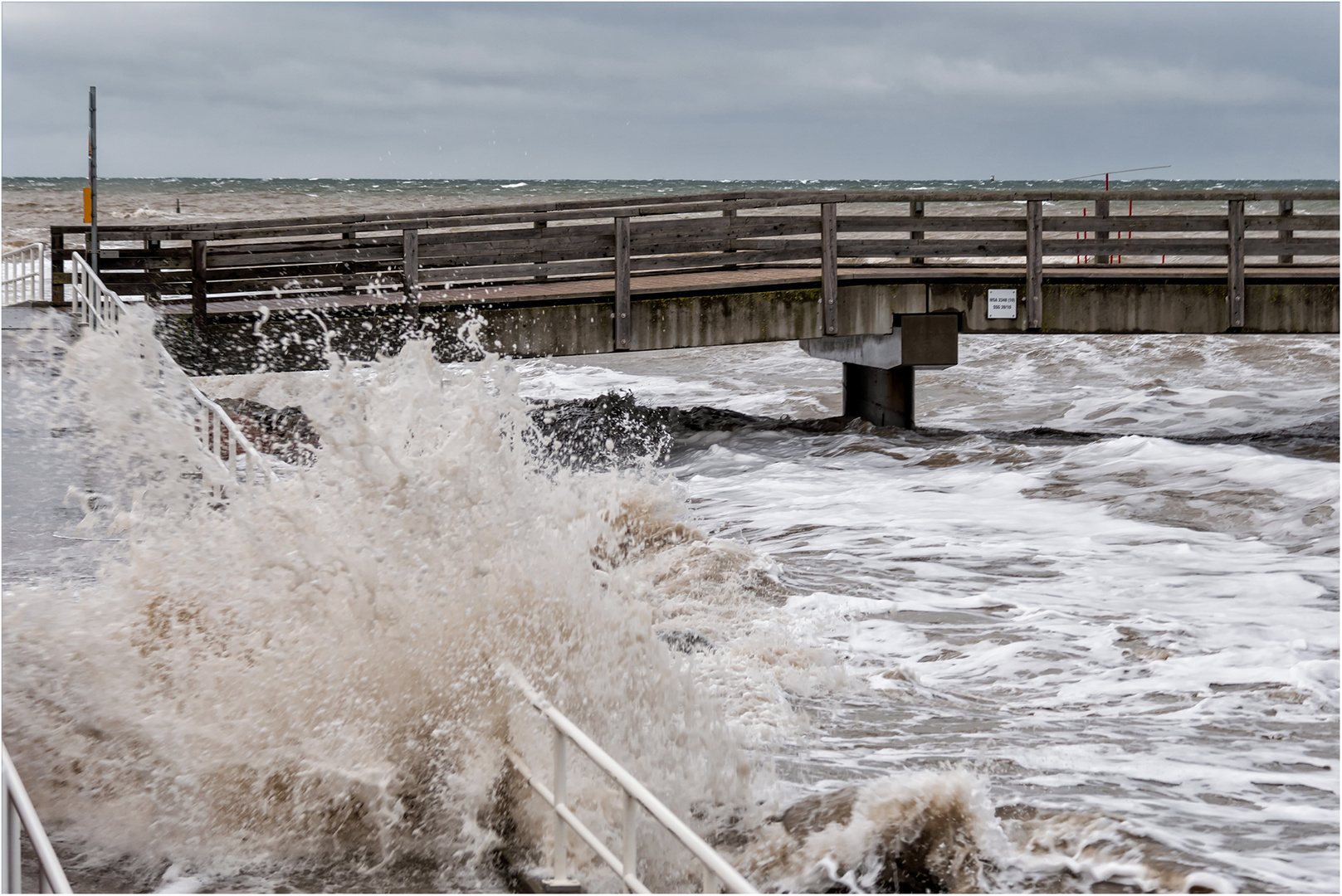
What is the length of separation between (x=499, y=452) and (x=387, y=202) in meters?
65.9

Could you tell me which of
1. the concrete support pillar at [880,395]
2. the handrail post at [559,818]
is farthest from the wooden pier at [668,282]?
the handrail post at [559,818]

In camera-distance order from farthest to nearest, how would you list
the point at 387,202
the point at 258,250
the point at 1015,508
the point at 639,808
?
the point at 387,202
the point at 258,250
the point at 1015,508
the point at 639,808

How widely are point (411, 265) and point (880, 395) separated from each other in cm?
600

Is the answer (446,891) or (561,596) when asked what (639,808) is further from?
(561,596)

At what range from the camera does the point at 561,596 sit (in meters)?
5.74

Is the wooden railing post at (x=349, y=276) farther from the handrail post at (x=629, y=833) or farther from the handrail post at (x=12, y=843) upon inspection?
the handrail post at (x=629, y=833)

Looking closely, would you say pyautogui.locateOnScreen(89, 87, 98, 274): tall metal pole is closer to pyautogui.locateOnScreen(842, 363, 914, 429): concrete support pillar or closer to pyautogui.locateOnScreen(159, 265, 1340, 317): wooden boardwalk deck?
pyautogui.locateOnScreen(159, 265, 1340, 317): wooden boardwalk deck

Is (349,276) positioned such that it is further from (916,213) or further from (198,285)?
(916,213)

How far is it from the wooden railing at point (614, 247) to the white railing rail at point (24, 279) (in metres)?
0.52

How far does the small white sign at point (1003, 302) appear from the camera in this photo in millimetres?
14133

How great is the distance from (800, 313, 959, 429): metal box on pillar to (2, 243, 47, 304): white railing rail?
886 cm

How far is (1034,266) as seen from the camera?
1405cm

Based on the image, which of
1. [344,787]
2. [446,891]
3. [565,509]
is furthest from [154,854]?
[565,509]

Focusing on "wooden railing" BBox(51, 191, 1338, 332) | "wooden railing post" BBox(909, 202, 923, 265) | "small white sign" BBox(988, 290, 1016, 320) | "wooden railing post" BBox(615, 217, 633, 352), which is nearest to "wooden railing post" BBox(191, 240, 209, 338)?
"wooden railing" BBox(51, 191, 1338, 332)
